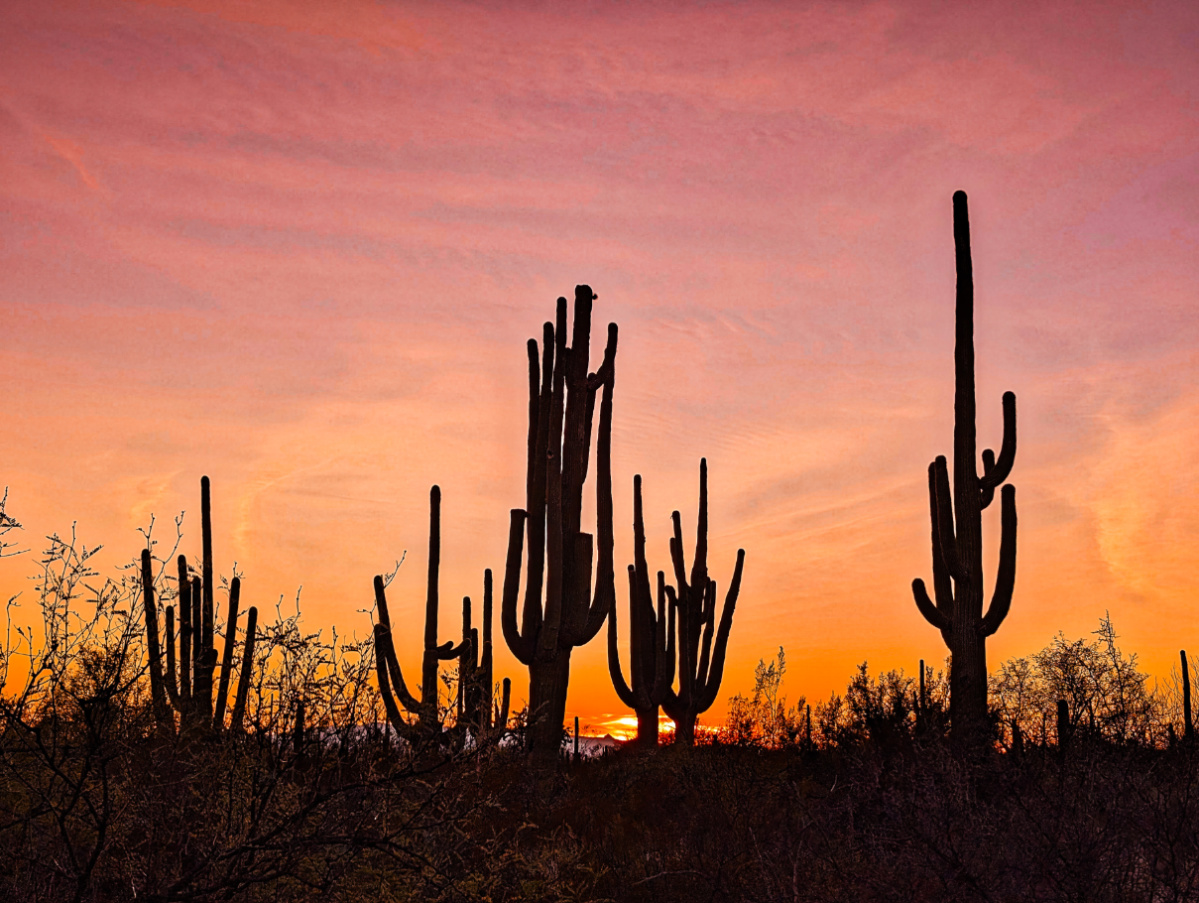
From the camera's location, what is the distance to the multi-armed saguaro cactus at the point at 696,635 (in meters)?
19.6

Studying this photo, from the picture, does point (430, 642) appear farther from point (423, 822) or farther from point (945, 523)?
point (423, 822)

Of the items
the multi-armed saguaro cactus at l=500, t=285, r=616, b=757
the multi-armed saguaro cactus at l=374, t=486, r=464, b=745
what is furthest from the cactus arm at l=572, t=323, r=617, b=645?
the multi-armed saguaro cactus at l=374, t=486, r=464, b=745

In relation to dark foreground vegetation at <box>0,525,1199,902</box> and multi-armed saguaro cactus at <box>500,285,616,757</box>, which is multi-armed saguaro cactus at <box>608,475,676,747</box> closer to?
multi-armed saguaro cactus at <box>500,285,616,757</box>

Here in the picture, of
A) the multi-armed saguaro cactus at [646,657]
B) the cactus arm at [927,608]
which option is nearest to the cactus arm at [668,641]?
the multi-armed saguaro cactus at [646,657]

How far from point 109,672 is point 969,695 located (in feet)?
35.1

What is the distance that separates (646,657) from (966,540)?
289 inches

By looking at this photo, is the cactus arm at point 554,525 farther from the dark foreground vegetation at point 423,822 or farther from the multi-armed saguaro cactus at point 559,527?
the dark foreground vegetation at point 423,822

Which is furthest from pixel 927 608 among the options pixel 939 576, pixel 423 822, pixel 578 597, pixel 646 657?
pixel 423 822

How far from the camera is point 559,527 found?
47.0 ft

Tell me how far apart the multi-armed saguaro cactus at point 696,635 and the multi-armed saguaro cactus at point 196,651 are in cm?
725

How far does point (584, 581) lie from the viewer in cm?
1454

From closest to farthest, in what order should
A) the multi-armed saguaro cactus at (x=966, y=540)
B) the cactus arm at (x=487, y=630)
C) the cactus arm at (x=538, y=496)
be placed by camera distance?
the multi-armed saguaro cactus at (x=966, y=540)
the cactus arm at (x=538, y=496)
the cactus arm at (x=487, y=630)

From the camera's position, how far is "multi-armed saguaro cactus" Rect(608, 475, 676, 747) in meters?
19.3

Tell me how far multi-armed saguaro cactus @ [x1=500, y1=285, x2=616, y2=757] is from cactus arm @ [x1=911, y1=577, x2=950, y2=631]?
3.89 m
